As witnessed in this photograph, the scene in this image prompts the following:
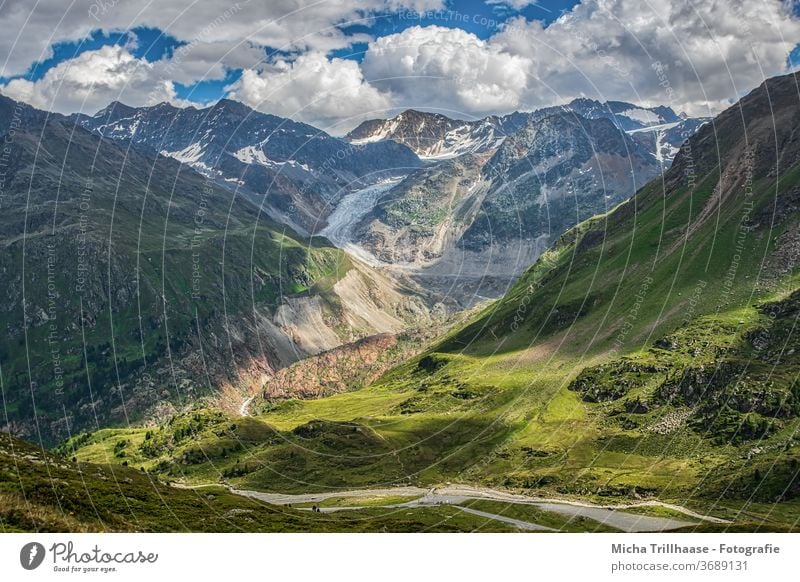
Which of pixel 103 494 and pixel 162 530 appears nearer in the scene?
pixel 162 530

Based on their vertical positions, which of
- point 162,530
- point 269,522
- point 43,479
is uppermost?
point 43,479

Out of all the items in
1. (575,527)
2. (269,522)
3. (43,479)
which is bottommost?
(575,527)
